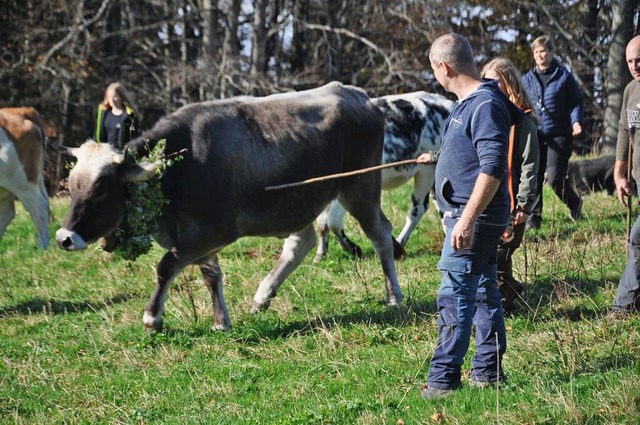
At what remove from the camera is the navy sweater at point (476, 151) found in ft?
15.0

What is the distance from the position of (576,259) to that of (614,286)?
1.06m

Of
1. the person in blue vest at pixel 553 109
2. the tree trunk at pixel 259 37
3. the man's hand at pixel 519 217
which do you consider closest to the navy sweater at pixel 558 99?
the person in blue vest at pixel 553 109

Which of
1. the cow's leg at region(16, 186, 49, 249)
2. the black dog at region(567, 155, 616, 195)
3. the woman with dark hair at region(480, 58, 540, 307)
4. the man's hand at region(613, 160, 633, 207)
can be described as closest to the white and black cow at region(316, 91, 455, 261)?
the black dog at region(567, 155, 616, 195)

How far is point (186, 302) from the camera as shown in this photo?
8102 millimetres

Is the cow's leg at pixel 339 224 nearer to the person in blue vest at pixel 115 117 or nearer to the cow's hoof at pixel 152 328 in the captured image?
the person in blue vest at pixel 115 117

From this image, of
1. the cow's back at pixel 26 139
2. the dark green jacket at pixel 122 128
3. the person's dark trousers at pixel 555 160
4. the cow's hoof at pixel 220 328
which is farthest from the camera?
the cow's back at pixel 26 139

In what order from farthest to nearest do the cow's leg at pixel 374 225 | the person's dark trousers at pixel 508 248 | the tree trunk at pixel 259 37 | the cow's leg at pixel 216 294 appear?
the tree trunk at pixel 259 37 < the cow's leg at pixel 374 225 < the cow's leg at pixel 216 294 < the person's dark trousers at pixel 508 248

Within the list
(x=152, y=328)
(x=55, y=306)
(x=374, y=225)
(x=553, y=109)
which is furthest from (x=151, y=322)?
(x=553, y=109)

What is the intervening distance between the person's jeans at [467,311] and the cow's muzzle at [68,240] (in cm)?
307

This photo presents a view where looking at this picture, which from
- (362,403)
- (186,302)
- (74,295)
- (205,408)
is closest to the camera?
(362,403)

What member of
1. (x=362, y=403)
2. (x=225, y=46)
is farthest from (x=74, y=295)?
(x=225, y=46)

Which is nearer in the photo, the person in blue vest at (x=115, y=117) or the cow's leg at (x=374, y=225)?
the cow's leg at (x=374, y=225)

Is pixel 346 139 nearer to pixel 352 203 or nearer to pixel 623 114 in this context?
pixel 352 203

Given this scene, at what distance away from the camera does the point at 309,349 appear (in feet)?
21.5
